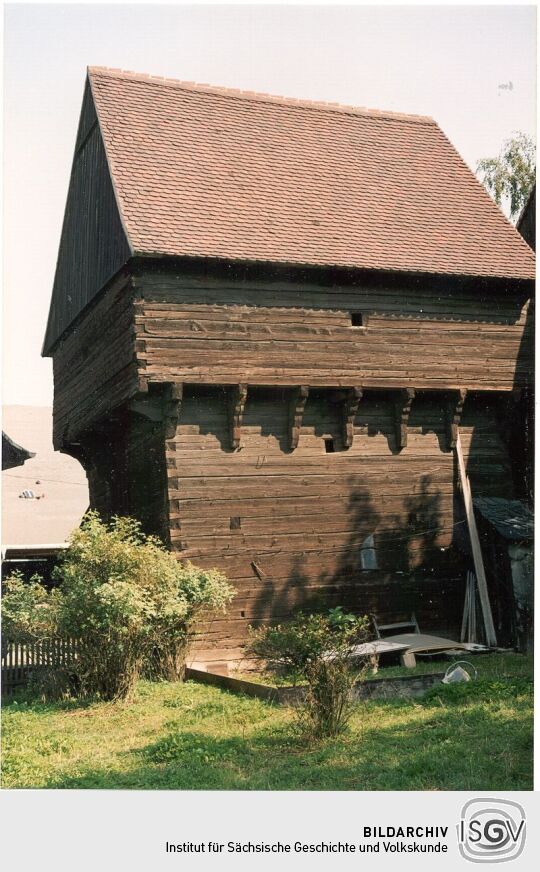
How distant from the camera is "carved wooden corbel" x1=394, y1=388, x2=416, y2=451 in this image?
19219 mm

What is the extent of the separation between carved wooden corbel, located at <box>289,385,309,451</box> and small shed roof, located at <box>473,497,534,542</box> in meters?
4.06

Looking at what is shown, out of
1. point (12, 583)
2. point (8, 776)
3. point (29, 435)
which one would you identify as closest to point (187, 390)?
point (12, 583)

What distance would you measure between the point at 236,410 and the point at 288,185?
17.4 ft

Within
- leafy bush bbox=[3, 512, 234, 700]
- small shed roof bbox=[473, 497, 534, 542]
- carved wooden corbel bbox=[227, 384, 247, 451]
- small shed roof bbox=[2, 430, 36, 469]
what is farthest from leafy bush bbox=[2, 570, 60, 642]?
small shed roof bbox=[473, 497, 534, 542]

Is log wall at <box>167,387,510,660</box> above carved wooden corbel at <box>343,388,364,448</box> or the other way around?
the other way around

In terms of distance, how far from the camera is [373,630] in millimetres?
18641

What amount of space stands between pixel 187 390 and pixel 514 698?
27.0ft

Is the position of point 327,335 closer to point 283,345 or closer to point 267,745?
point 283,345

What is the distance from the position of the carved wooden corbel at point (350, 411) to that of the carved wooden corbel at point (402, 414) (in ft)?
3.20

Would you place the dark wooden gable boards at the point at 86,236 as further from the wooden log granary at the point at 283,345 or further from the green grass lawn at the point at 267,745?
the green grass lawn at the point at 267,745

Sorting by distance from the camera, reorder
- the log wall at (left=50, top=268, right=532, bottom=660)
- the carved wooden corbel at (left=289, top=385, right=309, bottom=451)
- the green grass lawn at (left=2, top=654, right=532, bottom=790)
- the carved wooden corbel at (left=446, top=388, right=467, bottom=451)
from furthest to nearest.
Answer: the carved wooden corbel at (left=446, top=388, right=467, bottom=451), the carved wooden corbel at (left=289, top=385, right=309, bottom=451), the log wall at (left=50, top=268, right=532, bottom=660), the green grass lawn at (left=2, top=654, right=532, bottom=790)

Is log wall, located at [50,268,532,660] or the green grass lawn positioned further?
log wall, located at [50,268,532,660]

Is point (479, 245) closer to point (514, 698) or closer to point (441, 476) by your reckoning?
point (441, 476)

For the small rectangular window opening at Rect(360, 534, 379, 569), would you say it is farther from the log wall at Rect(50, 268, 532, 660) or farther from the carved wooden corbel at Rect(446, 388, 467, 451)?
the carved wooden corbel at Rect(446, 388, 467, 451)
